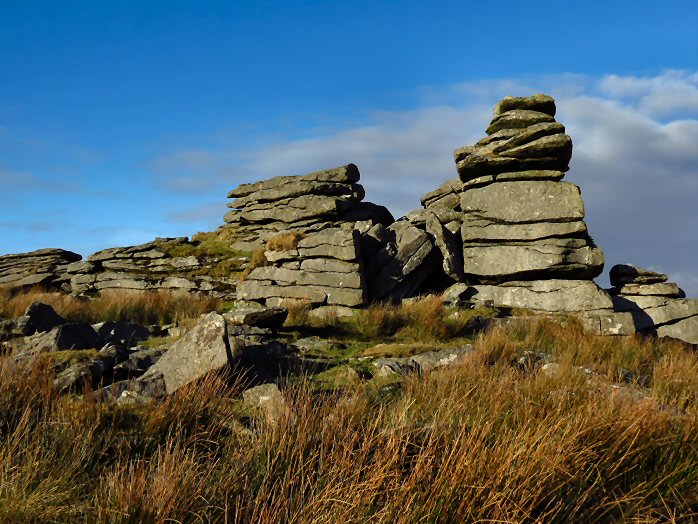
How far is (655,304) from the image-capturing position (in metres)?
18.2

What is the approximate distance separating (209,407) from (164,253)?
21.1 metres

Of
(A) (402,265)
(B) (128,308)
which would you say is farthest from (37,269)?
(A) (402,265)

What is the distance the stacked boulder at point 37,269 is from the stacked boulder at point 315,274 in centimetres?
1217

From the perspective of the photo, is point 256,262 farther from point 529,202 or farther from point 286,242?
point 529,202

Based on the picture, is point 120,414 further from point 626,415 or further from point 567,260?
point 567,260

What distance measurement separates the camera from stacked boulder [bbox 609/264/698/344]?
1767cm

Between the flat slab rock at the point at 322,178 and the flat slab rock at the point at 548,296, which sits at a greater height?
the flat slab rock at the point at 322,178

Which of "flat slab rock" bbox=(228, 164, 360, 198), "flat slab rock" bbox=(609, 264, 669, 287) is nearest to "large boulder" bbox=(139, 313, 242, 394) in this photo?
"flat slab rock" bbox=(609, 264, 669, 287)

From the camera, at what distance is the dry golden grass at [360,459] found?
3803mm

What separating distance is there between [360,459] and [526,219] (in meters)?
15.8

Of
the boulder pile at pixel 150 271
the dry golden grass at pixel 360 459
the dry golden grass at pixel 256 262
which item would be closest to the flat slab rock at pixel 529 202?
the dry golden grass at pixel 256 262

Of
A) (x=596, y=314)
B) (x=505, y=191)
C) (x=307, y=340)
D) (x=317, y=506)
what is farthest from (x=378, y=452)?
(x=505, y=191)

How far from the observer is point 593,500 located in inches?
178

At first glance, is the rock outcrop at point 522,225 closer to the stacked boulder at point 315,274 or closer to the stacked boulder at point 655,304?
the stacked boulder at point 655,304
